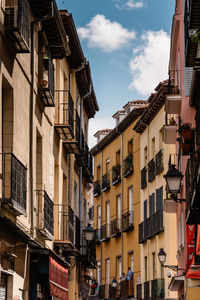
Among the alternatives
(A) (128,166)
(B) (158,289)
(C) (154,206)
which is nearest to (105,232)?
(A) (128,166)

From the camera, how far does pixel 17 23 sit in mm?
13859

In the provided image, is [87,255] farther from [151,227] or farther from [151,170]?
[151,170]

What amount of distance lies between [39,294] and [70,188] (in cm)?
676

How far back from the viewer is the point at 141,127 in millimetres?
42031

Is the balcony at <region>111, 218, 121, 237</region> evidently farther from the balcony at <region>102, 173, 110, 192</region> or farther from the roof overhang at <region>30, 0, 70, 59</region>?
the roof overhang at <region>30, 0, 70, 59</region>

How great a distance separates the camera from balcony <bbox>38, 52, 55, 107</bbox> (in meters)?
18.3

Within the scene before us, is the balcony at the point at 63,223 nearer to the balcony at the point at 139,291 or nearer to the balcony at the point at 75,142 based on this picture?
the balcony at the point at 75,142

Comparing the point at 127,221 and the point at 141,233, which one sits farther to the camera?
the point at 127,221

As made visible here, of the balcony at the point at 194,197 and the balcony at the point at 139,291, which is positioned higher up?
the balcony at the point at 194,197

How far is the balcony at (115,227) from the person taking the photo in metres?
45.8

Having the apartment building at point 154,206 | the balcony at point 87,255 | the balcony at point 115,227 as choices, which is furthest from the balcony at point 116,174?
the balcony at point 87,255

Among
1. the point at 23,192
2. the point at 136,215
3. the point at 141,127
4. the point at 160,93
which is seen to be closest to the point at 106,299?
the point at 136,215

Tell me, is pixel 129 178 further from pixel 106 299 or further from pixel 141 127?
pixel 106 299

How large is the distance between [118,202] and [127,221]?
3661 mm
